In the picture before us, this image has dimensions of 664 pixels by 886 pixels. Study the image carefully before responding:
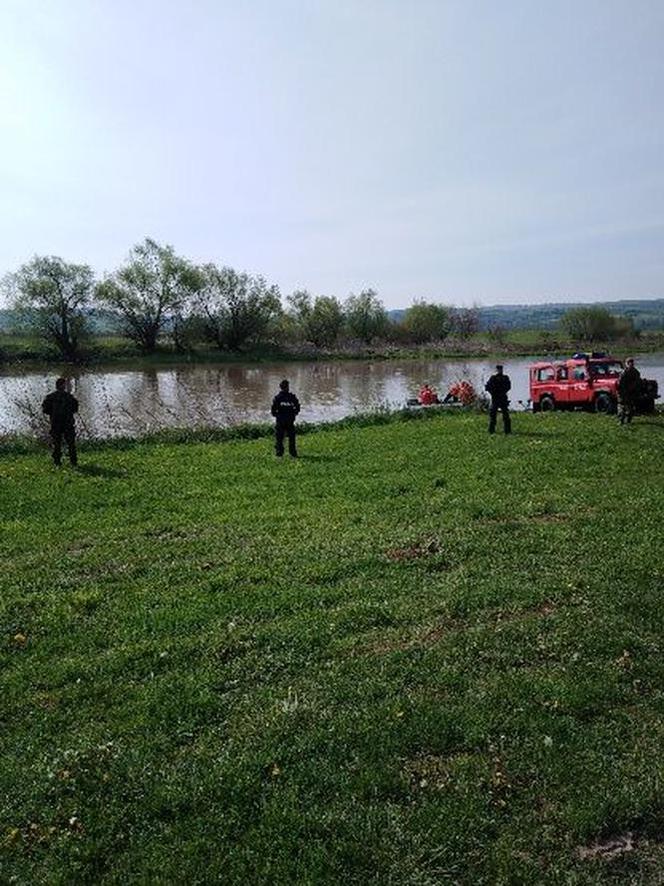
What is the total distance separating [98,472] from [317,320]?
81467mm

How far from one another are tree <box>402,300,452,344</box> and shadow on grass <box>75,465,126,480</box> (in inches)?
3459

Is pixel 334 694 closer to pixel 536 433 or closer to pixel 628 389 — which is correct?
pixel 536 433

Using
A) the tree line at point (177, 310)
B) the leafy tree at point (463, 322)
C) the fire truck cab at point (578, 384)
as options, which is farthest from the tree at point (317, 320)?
the fire truck cab at point (578, 384)

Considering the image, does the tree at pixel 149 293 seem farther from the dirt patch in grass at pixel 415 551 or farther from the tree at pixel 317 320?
the dirt patch in grass at pixel 415 551

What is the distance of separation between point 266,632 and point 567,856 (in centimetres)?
347

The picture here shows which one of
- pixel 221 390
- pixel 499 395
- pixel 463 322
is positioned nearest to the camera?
pixel 499 395

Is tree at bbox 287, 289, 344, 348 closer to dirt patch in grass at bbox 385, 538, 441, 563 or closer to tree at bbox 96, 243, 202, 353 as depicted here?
tree at bbox 96, 243, 202, 353

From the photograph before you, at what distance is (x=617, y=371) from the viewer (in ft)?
91.0

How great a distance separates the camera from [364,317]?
9919 centimetres

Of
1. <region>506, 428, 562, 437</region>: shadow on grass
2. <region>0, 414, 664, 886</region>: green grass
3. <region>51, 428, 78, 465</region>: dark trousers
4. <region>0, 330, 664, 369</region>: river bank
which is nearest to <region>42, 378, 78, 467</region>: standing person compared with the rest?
<region>51, 428, 78, 465</region>: dark trousers

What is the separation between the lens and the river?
95.2 ft

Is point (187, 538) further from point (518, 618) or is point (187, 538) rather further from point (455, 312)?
point (455, 312)

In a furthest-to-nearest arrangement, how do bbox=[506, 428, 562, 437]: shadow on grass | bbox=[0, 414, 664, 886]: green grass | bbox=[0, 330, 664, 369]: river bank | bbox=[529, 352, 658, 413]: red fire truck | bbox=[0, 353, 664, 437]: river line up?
bbox=[0, 330, 664, 369]: river bank → bbox=[0, 353, 664, 437]: river → bbox=[529, 352, 658, 413]: red fire truck → bbox=[506, 428, 562, 437]: shadow on grass → bbox=[0, 414, 664, 886]: green grass

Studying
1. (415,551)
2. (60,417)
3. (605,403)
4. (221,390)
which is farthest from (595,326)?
(415,551)
